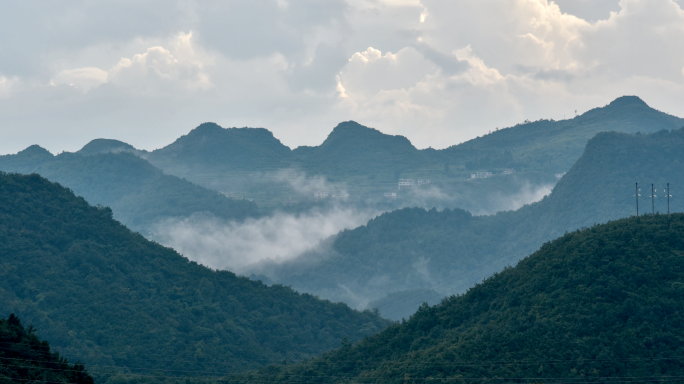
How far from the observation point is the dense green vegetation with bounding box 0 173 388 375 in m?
80.9

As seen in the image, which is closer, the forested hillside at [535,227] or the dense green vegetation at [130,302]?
the dense green vegetation at [130,302]

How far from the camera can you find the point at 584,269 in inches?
2704

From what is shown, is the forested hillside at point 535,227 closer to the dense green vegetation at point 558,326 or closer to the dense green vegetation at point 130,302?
the dense green vegetation at point 130,302

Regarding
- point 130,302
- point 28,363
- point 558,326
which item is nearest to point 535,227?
point 130,302

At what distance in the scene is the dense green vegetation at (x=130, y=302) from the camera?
3187 inches

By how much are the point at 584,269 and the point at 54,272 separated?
57.5 m

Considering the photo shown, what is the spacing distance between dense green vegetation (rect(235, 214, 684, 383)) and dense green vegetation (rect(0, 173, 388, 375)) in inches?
644

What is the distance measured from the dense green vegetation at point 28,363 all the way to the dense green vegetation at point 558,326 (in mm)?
26741

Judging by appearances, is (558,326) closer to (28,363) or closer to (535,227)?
(28,363)

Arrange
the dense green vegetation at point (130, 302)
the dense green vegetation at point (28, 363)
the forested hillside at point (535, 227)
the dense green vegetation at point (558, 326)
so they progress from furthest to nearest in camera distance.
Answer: the forested hillside at point (535, 227) → the dense green vegetation at point (130, 302) → the dense green vegetation at point (558, 326) → the dense green vegetation at point (28, 363)

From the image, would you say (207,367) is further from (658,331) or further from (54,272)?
(658,331)

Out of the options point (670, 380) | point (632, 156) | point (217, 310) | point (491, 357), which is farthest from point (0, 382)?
point (632, 156)

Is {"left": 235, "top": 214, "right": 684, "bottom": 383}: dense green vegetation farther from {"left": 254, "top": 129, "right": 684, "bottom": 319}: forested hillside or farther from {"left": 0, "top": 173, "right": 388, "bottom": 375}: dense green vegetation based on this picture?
{"left": 254, "top": 129, "right": 684, "bottom": 319}: forested hillside

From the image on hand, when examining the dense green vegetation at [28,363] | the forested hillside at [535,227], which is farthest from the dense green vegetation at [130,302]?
the forested hillside at [535,227]
